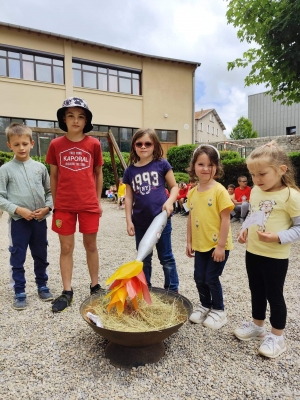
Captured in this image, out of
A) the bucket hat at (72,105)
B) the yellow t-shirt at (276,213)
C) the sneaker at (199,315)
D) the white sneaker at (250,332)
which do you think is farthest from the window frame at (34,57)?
the white sneaker at (250,332)

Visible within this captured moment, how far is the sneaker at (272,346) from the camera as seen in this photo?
208 cm

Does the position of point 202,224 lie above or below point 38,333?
above

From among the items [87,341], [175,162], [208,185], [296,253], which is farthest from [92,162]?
[175,162]

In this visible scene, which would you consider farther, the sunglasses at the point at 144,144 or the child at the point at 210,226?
the sunglasses at the point at 144,144

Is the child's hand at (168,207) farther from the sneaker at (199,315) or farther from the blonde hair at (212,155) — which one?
the sneaker at (199,315)

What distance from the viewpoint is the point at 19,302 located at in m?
2.93

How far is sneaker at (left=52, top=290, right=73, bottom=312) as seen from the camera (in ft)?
Result: 9.16

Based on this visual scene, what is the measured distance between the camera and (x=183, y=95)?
1827 centimetres

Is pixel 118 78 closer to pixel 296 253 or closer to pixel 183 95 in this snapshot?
pixel 183 95

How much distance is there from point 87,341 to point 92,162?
1.49m

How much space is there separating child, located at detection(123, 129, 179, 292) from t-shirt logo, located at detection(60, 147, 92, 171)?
1.34 feet

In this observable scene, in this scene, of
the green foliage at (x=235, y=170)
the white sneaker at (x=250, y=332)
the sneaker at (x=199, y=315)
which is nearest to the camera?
the white sneaker at (x=250, y=332)

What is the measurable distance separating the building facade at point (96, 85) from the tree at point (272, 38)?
10.4 m

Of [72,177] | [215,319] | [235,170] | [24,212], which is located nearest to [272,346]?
[215,319]
